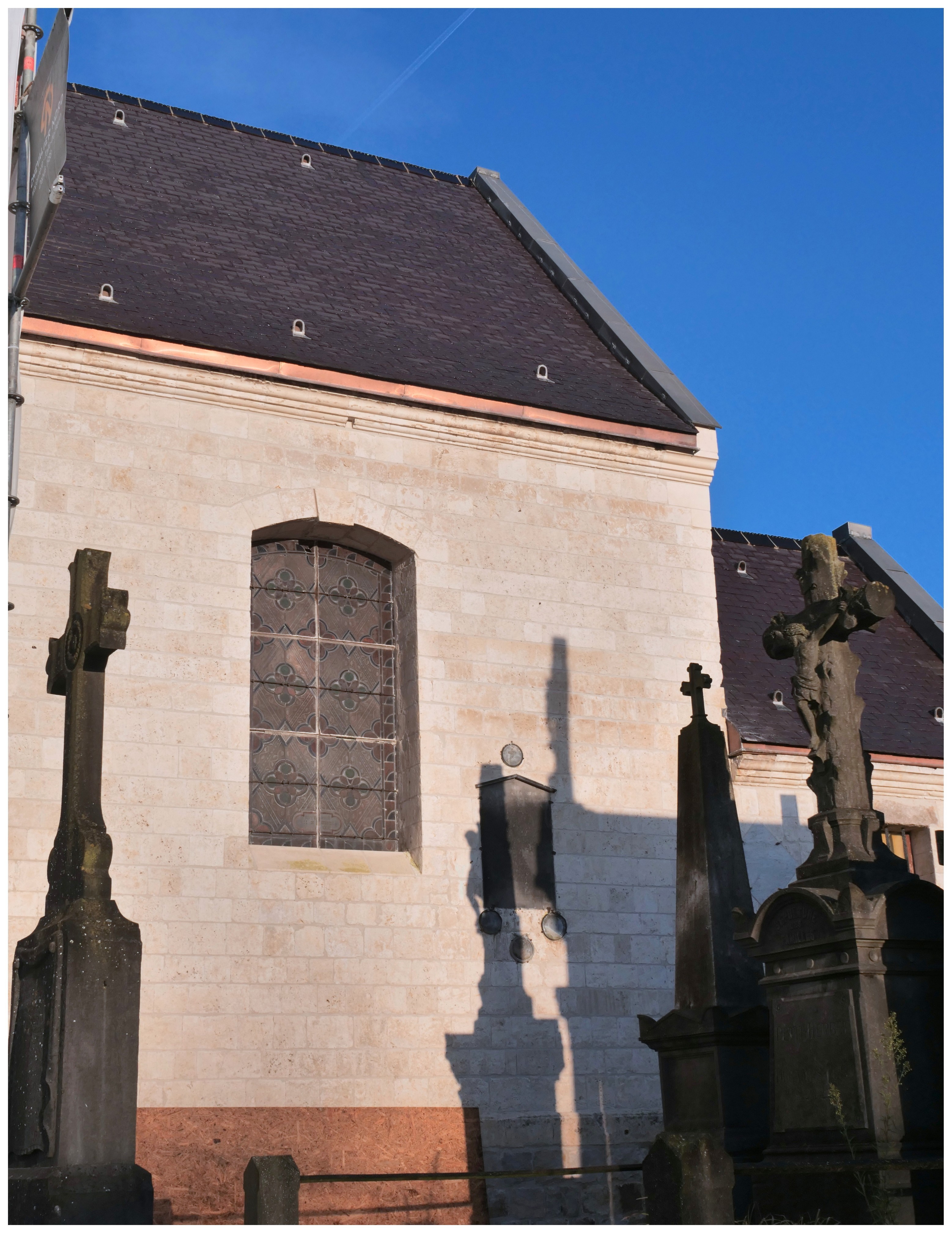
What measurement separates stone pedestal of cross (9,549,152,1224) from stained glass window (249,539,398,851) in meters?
5.46

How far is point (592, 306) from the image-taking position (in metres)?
18.0

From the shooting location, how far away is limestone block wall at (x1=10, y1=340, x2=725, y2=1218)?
11.8 m

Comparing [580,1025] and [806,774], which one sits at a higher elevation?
[806,774]

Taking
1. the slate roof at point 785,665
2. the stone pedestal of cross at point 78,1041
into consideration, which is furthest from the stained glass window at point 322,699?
the stone pedestal of cross at point 78,1041

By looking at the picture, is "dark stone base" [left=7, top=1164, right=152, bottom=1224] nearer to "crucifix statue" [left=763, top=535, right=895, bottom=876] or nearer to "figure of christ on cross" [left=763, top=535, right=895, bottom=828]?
"crucifix statue" [left=763, top=535, right=895, bottom=876]

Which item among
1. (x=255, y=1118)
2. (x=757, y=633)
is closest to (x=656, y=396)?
(x=757, y=633)

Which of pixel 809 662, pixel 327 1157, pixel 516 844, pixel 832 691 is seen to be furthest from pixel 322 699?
pixel 832 691

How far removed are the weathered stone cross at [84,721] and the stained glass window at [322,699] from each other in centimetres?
502

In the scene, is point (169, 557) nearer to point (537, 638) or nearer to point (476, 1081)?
point (537, 638)

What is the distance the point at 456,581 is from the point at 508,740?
64.1 inches

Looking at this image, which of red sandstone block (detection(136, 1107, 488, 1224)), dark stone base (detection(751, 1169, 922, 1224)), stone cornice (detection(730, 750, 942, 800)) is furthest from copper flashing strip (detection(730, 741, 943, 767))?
dark stone base (detection(751, 1169, 922, 1224))

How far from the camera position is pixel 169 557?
12.8 metres

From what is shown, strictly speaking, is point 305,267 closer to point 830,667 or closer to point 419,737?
point 419,737

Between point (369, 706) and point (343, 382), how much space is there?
10.3ft
